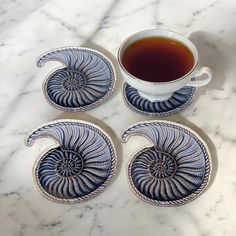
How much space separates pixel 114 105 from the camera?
69 cm

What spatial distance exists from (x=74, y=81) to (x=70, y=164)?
0.16 m

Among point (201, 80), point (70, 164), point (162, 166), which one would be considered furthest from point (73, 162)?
point (201, 80)

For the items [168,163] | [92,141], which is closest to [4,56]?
[92,141]

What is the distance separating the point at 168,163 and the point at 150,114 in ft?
0.31

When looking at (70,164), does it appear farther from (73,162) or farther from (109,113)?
(109,113)

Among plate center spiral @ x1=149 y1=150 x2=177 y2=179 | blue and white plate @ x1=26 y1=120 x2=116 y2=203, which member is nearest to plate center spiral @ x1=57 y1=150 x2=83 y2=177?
blue and white plate @ x1=26 y1=120 x2=116 y2=203

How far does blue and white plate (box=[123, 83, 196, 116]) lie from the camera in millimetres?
674

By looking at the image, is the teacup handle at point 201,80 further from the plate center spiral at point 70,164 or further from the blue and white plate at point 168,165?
the plate center spiral at point 70,164

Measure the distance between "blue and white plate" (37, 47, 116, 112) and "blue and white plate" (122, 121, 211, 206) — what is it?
93 mm

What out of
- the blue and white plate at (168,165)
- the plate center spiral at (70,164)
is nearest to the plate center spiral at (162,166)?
the blue and white plate at (168,165)

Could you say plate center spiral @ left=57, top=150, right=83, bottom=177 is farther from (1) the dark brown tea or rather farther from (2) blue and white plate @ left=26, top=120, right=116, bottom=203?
(1) the dark brown tea

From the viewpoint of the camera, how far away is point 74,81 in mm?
715

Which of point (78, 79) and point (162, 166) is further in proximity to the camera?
point (78, 79)

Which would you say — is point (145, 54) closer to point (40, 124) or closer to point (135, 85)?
point (135, 85)
